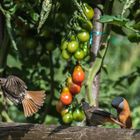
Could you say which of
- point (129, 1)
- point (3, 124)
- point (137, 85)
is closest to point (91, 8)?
point (129, 1)

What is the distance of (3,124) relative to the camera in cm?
165

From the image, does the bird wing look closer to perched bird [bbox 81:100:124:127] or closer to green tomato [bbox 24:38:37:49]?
perched bird [bbox 81:100:124:127]

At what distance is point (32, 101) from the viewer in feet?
5.45

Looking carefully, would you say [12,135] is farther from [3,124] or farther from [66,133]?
[66,133]

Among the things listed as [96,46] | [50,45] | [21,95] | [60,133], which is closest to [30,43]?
[50,45]

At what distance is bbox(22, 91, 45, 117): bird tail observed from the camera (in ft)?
5.39

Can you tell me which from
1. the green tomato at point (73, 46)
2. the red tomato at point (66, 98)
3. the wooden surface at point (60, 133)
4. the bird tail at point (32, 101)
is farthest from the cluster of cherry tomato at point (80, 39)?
the wooden surface at point (60, 133)

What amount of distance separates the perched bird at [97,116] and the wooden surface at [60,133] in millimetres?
146

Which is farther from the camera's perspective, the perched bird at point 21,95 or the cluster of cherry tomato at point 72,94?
the cluster of cherry tomato at point 72,94

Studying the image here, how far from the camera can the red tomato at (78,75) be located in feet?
6.10

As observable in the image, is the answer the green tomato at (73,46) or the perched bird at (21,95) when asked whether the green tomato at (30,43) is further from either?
the perched bird at (21,95)

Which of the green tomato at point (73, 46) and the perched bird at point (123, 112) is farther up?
the green tomato at point (73, 46)

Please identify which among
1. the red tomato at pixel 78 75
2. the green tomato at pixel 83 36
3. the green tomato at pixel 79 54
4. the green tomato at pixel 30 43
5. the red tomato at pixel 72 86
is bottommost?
the red tomato at pixel 72 86

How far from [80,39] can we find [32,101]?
296 mm
